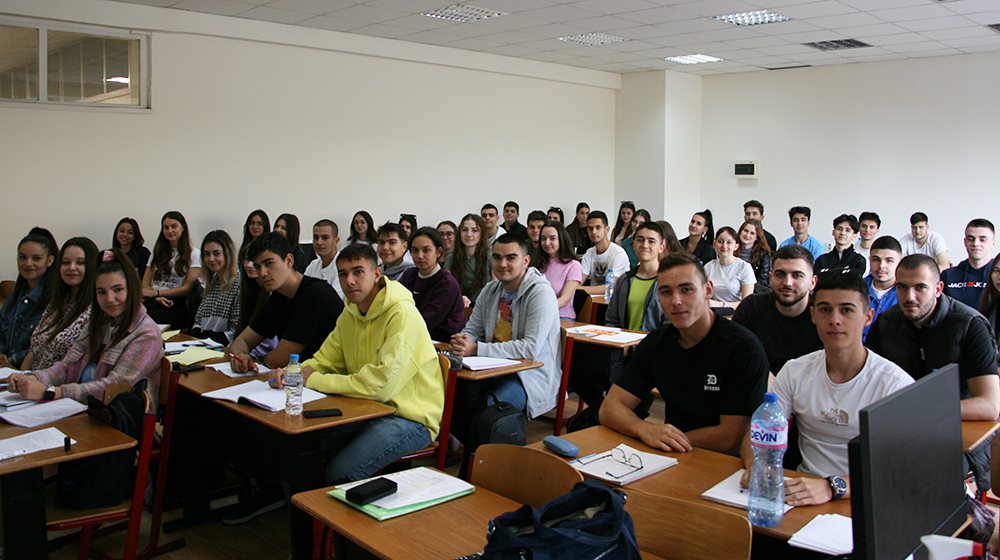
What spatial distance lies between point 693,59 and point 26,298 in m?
8.65

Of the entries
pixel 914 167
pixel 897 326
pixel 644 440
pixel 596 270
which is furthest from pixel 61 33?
pixel 914 167

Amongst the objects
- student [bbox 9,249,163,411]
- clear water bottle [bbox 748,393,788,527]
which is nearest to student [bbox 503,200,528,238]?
student [bbox 9,249,163,411]

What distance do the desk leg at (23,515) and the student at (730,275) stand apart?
475 cm

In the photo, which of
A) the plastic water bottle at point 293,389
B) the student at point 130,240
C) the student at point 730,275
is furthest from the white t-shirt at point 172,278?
the student at point 730,275

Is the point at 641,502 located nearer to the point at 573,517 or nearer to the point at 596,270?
the point at 573,517

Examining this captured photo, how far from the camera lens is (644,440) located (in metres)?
2.42

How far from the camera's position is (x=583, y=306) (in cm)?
522

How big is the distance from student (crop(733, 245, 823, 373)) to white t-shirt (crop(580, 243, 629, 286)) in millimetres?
2865

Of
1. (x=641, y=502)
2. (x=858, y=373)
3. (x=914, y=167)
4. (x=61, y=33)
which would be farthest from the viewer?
(x=914, y=167)

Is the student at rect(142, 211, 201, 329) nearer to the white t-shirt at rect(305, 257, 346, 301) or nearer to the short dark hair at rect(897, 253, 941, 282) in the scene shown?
the white t-shirt at rect(305, 257, 346, 301)

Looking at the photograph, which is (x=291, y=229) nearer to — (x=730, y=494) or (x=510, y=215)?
(x=510, y=215)

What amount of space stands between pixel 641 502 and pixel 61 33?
7.04 metres

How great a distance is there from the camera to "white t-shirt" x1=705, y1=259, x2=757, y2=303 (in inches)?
228

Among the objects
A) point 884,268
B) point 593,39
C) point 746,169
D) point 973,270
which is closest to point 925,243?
point 973,270
